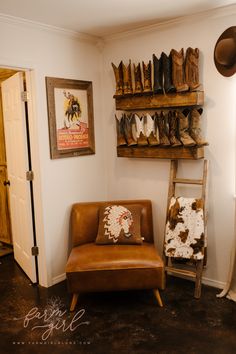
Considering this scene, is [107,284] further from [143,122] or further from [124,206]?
[143,122]

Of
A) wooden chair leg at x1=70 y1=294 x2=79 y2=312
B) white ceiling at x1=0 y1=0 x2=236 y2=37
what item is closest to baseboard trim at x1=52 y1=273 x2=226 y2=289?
wooden chair leg at x1=70 y1=294 x2=79 y2=312

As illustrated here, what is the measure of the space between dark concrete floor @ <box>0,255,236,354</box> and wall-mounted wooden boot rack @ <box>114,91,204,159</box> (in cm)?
123

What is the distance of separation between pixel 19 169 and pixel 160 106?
4.82 feet

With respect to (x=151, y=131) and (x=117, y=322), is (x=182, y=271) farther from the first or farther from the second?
(x=151, y=131)

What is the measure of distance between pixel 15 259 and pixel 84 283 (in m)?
1.39

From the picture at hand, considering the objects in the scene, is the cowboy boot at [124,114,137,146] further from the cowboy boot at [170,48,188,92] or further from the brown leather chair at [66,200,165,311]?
the brown leather chair at [66,200,165,311]

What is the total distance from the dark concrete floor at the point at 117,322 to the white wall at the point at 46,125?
399mm

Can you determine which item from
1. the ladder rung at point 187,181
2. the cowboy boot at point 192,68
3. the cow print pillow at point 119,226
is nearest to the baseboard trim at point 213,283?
the cow print pillow at point 119,226

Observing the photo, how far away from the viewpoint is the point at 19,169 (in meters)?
3.33

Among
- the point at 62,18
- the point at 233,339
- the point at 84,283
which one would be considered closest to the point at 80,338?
the point at 84,283

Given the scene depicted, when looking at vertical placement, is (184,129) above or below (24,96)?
below

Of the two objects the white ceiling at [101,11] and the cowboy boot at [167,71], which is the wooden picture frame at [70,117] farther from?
the cowboy boot at [167,71]

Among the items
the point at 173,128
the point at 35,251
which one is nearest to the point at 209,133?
the point at 173,128

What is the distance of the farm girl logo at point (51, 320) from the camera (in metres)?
2.56
